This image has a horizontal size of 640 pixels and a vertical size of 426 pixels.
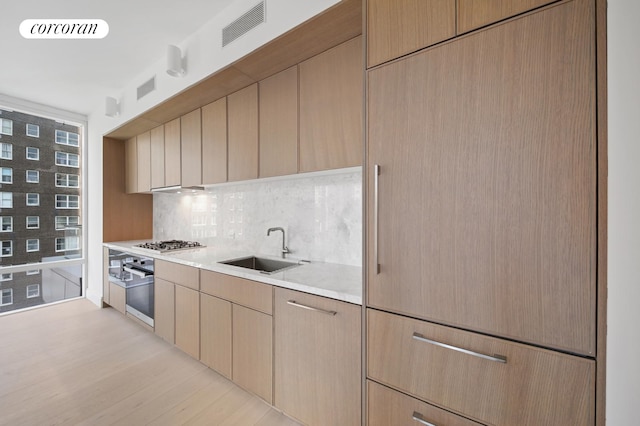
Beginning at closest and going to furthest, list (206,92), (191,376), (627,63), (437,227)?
(627,63)
(437,227)
(191,376)
(206,92)

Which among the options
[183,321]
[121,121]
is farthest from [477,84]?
[121,121]

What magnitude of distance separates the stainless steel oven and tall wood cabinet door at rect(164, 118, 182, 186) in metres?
0.88

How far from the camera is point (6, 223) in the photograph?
3248mm

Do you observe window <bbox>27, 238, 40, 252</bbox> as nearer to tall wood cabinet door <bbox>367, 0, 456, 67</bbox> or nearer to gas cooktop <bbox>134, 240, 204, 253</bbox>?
gas cooktop <bbox>134, 240, 204, 253</bbox>

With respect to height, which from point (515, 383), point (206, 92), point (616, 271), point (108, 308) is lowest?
point (108, 308)

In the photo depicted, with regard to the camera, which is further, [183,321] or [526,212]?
[183,321]

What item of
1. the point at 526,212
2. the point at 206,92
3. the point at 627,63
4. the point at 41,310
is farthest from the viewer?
the point at 41,310

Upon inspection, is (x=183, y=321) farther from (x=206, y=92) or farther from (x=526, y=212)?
(x=526, y=212)

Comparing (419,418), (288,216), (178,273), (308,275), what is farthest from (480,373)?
A: (178,273)

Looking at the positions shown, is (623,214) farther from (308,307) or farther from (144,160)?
(144,160)

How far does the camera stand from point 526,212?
86 cm

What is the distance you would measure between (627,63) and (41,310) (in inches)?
214

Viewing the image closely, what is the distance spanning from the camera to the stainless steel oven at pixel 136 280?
2.68m

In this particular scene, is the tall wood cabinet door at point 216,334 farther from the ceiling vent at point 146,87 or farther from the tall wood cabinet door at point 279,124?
the ceiling vent at point 146,87
